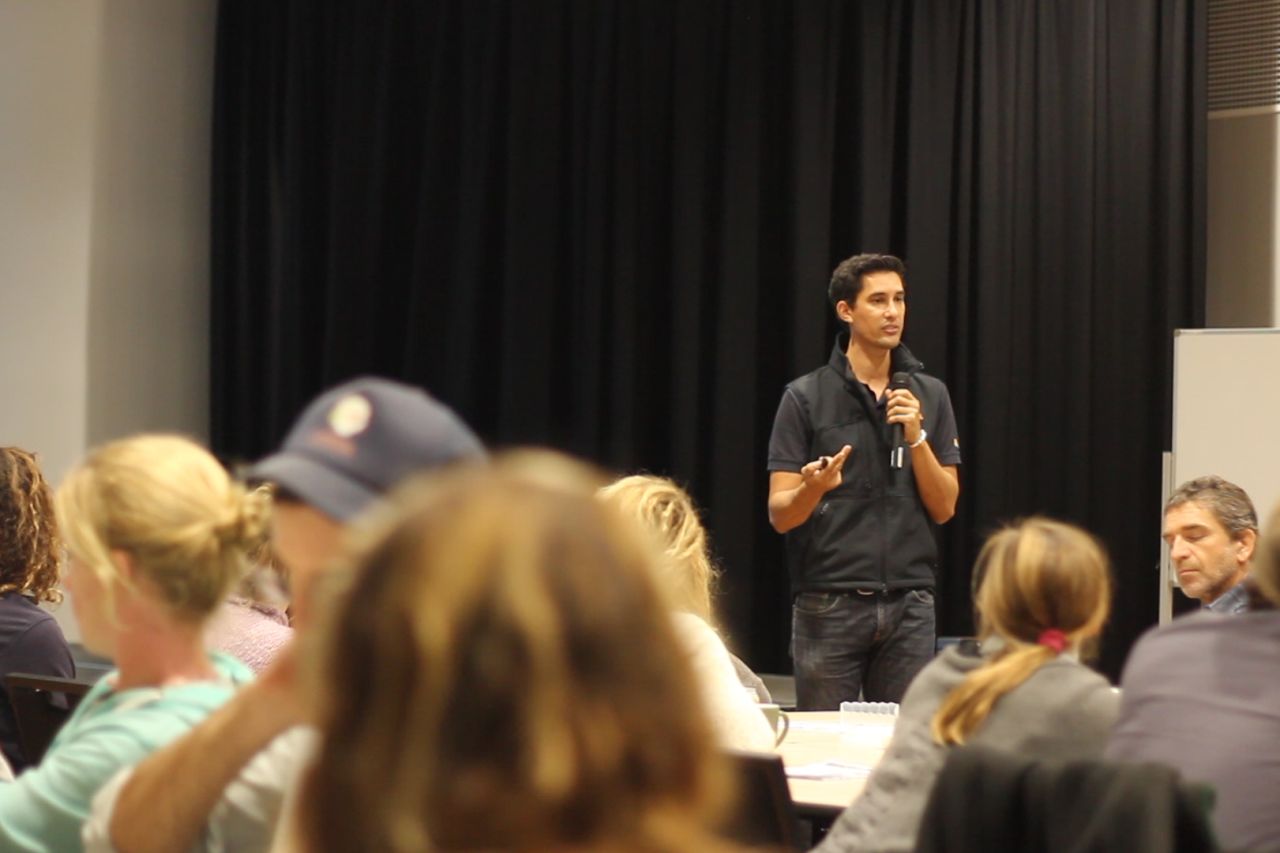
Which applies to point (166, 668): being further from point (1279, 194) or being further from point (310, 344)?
point (310, 344)

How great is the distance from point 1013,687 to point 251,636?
160 cm

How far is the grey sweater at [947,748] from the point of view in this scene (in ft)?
6.94

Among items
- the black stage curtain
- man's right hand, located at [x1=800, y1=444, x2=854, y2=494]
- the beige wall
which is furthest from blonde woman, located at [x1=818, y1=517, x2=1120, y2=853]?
the beige wall

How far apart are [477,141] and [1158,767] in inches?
216

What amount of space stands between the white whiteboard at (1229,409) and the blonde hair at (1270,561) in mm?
3350

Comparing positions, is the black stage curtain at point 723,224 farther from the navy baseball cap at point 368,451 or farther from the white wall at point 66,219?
the navy baseball cap at point 368,451

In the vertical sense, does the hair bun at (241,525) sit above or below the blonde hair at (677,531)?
above

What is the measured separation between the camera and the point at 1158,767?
1352 mm

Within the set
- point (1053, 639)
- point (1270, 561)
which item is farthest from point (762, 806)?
point (1270, 561)

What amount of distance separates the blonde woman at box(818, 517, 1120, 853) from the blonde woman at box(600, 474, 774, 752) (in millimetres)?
458

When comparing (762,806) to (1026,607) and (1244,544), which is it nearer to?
(1026,607)

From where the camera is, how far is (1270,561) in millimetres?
1809

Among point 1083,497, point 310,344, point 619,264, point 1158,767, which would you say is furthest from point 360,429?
point 310,344

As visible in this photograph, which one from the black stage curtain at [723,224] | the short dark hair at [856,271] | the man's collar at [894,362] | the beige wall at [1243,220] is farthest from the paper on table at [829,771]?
the beige wall at [1243,220]
